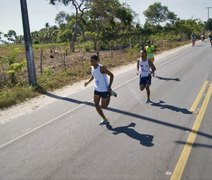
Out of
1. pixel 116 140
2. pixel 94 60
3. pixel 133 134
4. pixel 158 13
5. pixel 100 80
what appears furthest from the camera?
pixel 158 13

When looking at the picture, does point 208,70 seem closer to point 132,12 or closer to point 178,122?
point 178,122

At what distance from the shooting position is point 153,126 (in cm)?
793

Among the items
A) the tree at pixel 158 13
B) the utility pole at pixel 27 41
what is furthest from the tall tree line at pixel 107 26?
the utility pole at pixel 27 41

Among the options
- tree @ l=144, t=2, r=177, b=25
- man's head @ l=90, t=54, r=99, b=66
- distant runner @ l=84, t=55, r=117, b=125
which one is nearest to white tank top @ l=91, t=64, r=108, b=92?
distant runner @ l=84, t=55, r=117, b=125

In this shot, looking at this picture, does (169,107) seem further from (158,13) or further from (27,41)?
(158,13)

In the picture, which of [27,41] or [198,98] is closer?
[198,98]

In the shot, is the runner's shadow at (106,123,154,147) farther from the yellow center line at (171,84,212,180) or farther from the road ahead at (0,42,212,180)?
the yellow center line at (171,84,212,180)

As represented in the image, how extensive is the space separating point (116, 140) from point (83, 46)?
37.1 meters

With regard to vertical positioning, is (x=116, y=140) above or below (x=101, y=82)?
below

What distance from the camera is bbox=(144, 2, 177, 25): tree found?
3615 inches

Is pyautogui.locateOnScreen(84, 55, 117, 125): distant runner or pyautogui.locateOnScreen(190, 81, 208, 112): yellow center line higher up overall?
pyautogui.locateOnScreen(84, 55, 117, 125): distant runner

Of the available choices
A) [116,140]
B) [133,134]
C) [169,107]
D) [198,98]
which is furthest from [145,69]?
[116,140]

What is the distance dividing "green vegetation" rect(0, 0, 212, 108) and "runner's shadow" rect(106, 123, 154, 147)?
4981 millimetres

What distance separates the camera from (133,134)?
24.3ft
